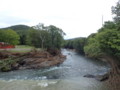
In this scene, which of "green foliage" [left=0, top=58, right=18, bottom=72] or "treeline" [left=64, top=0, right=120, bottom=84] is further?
"green foliage" [left=0, top=58, right=18, bottom=72]

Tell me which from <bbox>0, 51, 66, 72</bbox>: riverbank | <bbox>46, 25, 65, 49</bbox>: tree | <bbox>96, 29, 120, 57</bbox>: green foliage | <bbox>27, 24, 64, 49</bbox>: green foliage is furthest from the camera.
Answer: <bbox>46, 25, 65, 49</bbox>: tree

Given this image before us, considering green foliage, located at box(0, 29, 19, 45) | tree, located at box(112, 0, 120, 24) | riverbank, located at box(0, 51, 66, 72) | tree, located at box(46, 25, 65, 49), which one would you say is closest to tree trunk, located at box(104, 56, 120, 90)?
tree, located at box(112, 0, 120, 24)

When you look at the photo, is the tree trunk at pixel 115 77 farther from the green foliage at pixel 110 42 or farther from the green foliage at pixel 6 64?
the green foliage at pixel 6 64

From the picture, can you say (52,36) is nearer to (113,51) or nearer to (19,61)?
(19,61)

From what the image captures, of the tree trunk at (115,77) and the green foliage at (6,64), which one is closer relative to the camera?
the tree trunk at (115,77)

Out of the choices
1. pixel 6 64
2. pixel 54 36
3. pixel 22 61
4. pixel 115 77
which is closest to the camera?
pixel 115 77

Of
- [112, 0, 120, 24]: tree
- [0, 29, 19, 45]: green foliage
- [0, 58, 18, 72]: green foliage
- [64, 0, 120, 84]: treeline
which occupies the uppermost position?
[112, 0, 120, 24]: tree

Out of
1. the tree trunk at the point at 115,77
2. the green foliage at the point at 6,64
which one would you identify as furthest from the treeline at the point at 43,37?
the tree trunk at the point at 115,77

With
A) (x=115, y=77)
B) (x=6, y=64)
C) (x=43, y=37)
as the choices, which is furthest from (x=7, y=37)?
(x=115, y=77)

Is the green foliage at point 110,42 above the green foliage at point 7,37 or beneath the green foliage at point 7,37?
beneath

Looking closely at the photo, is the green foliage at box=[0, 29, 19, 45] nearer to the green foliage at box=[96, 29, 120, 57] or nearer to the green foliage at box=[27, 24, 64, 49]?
the green foliage at box=[27, 24, 64, 49]

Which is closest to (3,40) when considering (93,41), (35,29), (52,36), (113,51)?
(35,29)

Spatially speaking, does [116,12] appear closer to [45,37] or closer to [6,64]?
[6,64]

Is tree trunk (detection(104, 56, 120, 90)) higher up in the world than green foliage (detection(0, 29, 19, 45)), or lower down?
lower down
